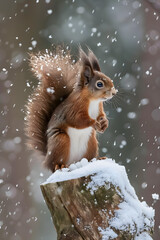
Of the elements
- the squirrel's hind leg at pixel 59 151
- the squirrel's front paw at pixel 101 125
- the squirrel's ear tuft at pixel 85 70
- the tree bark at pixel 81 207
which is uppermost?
the squirrel's ear tuft at pixel 85 70

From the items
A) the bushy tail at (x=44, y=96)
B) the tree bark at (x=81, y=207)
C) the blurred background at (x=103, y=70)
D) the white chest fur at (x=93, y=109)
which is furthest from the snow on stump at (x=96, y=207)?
the blurred background at (x=103, y=70)

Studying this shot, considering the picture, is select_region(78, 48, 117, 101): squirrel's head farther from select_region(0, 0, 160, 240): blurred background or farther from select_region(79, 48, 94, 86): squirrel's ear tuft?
select_region(0, 0, 160, 240): blurred background

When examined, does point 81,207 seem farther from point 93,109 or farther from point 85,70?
point 85,70

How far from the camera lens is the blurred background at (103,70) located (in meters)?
4.73

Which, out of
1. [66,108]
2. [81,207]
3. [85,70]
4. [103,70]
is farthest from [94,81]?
[103,70]

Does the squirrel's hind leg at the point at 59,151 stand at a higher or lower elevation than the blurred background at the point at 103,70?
higher

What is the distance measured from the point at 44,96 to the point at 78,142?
0.35 m

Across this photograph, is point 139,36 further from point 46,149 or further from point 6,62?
point 46,149

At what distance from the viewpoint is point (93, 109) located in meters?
2.49

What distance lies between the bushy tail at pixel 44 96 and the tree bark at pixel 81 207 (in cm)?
57

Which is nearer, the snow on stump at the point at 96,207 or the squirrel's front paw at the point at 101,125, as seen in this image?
the snow on stump at the point at 96,207

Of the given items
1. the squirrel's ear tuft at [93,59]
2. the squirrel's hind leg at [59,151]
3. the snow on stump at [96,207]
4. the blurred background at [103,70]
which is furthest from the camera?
the blurred background at [103,70]

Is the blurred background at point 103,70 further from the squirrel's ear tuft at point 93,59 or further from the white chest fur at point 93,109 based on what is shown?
the white chest fur at point 93,109

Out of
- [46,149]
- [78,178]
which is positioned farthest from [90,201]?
[46,149]
